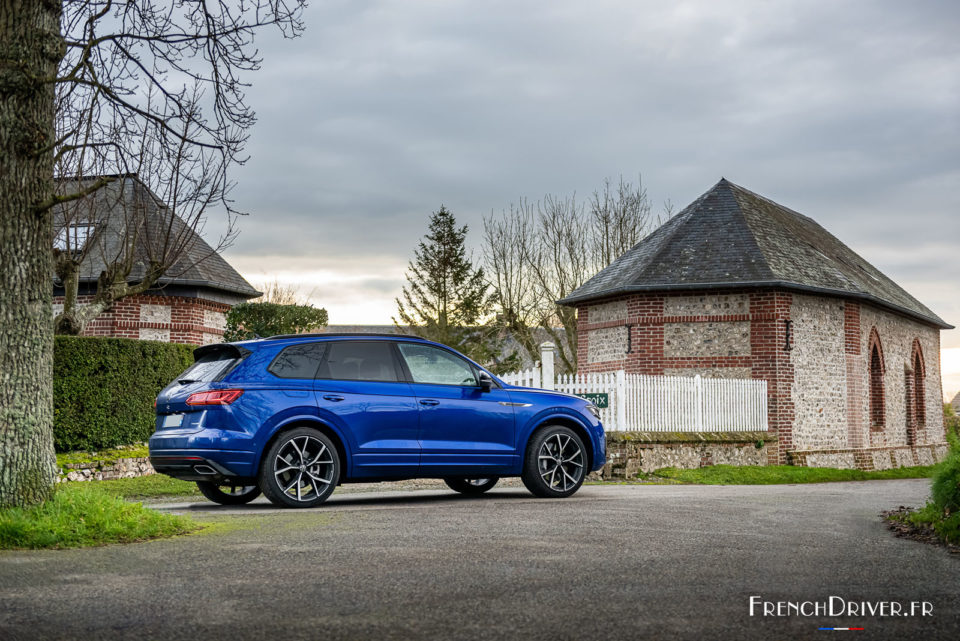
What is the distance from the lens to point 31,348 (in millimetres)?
7375

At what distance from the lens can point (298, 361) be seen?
378 inches

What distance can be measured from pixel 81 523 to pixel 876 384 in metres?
25.0

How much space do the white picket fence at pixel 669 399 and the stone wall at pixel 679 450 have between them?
293mm

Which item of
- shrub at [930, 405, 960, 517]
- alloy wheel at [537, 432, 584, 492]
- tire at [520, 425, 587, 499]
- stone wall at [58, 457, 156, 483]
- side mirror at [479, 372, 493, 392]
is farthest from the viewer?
stone wall at [58, 457, 156, 483]

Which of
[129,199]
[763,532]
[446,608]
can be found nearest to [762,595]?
[446,608]

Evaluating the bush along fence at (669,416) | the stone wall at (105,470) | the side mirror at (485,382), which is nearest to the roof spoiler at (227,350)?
the side mirror at (485,382)

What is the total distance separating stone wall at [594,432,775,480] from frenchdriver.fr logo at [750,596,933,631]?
41.1 feet

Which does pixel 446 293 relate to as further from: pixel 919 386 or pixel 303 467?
pixel 303 467

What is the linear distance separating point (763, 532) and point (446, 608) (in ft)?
13.0

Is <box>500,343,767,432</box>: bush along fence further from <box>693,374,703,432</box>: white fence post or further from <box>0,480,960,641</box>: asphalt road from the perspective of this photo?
<box>0,480,960,641</box>: asphalt road

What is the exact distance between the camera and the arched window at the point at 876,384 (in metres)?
27.0

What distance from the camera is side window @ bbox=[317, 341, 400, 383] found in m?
9.74

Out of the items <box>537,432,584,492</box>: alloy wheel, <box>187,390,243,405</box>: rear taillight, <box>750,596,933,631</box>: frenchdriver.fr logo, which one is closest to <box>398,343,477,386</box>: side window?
<box>537,432,584,492</box>: alloy wheel

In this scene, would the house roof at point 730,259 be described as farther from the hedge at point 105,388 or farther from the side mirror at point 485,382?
the side mirror at point 485,382
